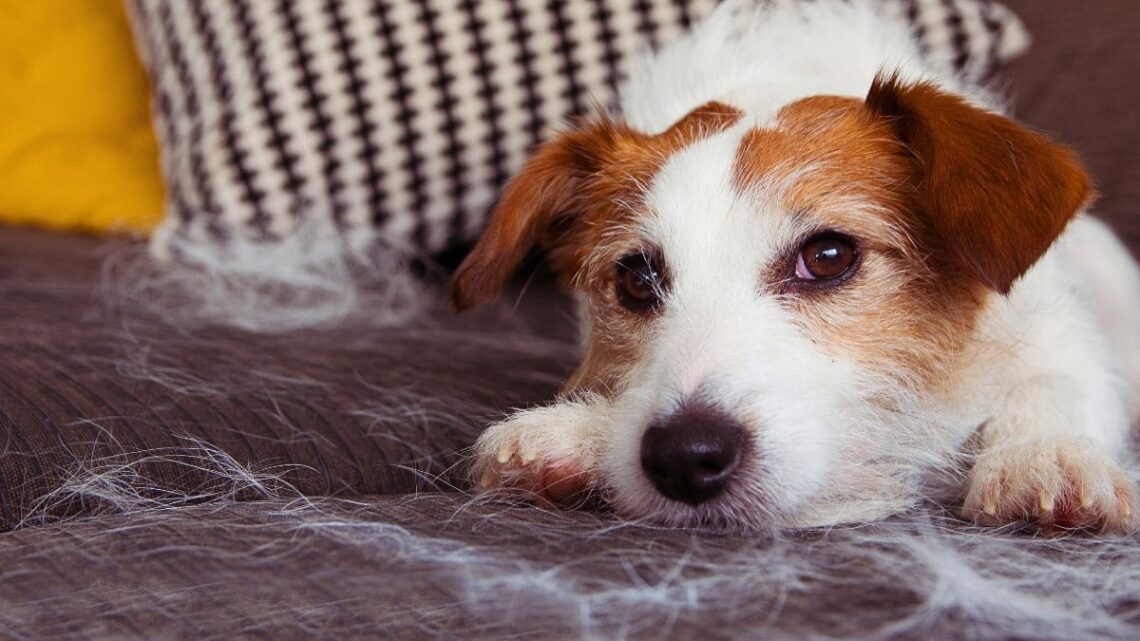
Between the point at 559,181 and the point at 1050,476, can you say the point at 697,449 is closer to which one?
the point at 1050,476

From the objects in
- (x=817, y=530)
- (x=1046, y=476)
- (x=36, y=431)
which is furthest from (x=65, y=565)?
(x=1046, y=476)

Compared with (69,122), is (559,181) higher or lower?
lower

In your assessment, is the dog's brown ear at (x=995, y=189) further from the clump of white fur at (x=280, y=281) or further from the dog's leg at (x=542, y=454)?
the clump of white fur at (x=280, y=281)

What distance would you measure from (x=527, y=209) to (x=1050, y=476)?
597mm

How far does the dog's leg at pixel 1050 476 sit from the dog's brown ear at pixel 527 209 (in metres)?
0.51

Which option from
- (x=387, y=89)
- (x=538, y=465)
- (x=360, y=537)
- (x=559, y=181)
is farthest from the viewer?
(x=387, y=89)

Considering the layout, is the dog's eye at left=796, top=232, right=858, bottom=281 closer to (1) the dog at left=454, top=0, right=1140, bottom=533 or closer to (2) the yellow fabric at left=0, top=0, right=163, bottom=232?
(1) the dog at left=454, top=0, right=1140, bottom=533

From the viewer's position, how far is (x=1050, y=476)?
92cm

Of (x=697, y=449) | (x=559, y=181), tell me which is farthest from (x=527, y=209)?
(x=697, y=449)

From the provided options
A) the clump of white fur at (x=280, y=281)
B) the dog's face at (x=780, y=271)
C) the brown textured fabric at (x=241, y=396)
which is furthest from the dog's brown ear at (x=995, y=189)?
the clump of white fur at (x=280, y=281)

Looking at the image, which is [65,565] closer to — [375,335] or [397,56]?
[375,335]

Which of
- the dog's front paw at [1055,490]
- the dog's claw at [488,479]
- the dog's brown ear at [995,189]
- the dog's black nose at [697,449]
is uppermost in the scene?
the dog's brown ear at [995,189]

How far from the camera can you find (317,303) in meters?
1.77

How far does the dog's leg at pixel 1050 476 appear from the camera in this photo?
892 mm
